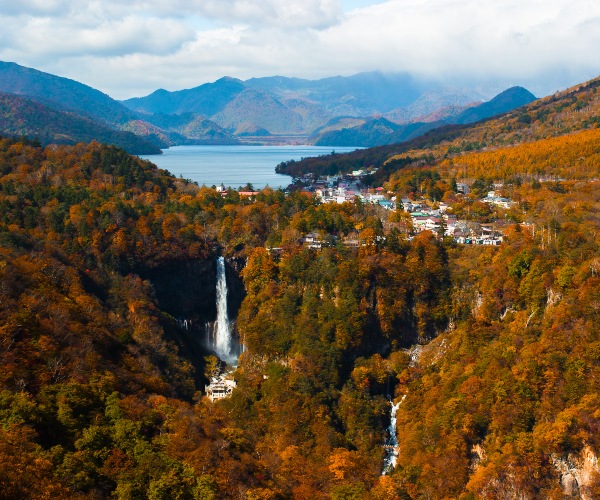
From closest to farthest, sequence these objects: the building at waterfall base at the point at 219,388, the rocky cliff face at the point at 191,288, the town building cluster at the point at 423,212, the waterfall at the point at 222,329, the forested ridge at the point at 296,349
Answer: the forested ridge at the point at 296,349 → the building at waterfall base at the point at 219,388 → the waterfall at the point at 222,329 → the rocky cliff face at the point at 191,288 → the town building cluster at the point at 423,212

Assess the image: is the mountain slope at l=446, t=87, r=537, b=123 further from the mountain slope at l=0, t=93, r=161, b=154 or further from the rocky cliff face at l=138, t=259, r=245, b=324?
the rocky cliff face at l=138, t=259, r=245, b=324

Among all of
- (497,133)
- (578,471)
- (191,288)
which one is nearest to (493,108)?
(497,133)

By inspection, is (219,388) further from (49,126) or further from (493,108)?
(493,108)

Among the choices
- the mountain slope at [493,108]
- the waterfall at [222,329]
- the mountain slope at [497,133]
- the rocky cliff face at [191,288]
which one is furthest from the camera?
the mountain slope at [493,108]

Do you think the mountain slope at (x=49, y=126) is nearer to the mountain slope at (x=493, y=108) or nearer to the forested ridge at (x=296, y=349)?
the forested ridge at (x=296, y=349)

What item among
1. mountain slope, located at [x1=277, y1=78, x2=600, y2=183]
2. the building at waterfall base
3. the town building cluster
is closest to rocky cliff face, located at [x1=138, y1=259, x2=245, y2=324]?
the town building cluster

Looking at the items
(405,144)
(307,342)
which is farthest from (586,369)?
(405,144)

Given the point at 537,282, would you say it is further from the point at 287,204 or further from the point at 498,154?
the point at 498,154

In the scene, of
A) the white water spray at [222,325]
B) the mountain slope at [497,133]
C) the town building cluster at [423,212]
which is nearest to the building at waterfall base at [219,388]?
the white water spray at [222,325]
